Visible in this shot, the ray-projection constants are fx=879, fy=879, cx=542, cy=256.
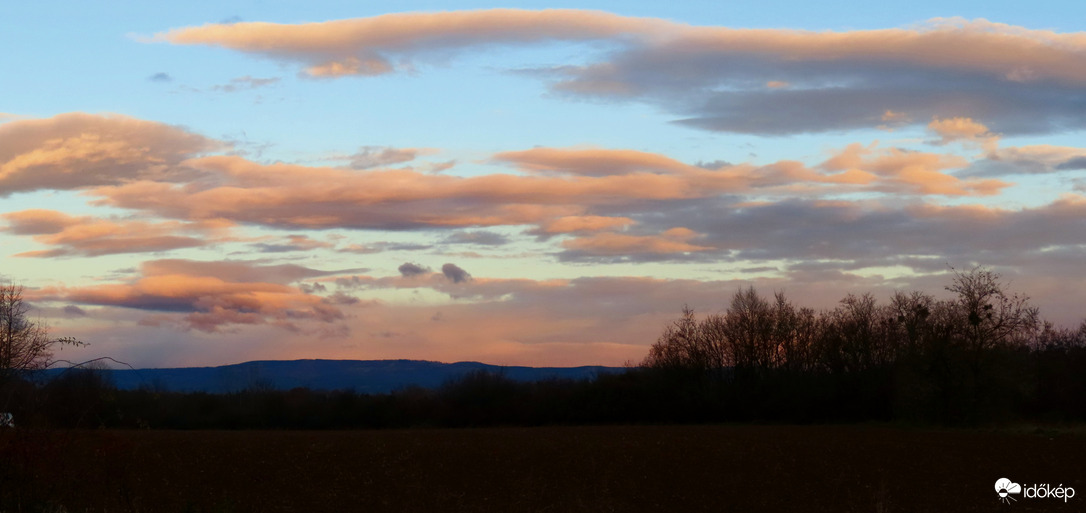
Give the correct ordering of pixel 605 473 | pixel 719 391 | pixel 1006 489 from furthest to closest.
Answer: pixel 719 391 → pixel 605 473 → pixel 1006 489

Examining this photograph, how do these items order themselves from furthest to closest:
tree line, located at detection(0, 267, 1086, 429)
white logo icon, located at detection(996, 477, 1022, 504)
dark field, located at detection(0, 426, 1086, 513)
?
tree line, located at detection(0, 267, 1086, 429), white logo icon, located at detection(996, 477, 1022, 504), dark field, located at detection(0, 426, 1086, 513)

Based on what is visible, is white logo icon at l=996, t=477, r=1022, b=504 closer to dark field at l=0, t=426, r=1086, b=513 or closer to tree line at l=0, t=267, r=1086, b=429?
dark field at l=0, t=426, r=1086, b=513

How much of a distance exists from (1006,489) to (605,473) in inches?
555

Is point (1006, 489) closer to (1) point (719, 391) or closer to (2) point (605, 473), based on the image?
(2) point (605, 473)

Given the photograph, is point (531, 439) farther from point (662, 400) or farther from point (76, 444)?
point (76, 444)

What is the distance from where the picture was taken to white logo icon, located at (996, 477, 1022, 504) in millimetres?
27569

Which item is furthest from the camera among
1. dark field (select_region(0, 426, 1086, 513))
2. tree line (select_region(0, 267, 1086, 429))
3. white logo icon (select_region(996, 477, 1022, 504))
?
tree line (select_region(0, 267, 1086, 429))

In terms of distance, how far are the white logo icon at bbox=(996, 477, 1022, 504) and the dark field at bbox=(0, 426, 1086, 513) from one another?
480mm

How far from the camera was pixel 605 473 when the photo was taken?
114 ft

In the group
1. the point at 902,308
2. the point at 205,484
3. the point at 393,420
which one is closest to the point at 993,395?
the point at 902,308

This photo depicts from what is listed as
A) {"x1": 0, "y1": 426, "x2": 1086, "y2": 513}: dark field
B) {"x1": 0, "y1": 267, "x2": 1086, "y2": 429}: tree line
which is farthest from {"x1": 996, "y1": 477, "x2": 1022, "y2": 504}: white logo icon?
{"x1": 0, "y1": 267, "x2": 1086, "y2": 429}: tree line

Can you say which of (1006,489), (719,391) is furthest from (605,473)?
(719,391)

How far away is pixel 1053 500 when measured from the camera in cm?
2666

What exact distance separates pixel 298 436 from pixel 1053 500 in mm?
45057
